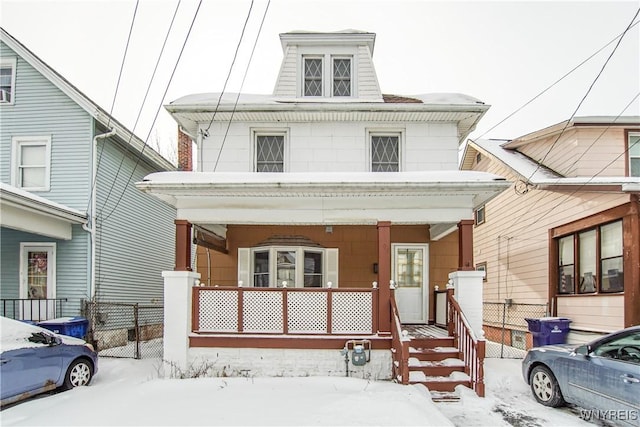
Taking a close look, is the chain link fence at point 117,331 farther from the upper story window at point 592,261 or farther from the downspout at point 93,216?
the upper story window at point 592,261

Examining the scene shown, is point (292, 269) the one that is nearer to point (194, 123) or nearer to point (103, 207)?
point (194, 123)

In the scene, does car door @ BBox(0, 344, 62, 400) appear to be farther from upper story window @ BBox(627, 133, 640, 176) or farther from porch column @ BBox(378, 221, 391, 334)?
upper story window @ BBox(627, 133, 640, 176)

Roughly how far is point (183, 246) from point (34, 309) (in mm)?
5449

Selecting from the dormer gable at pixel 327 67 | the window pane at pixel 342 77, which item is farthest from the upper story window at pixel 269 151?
Answer: the window pane at pixel 342 77

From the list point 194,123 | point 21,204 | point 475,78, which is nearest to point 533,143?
point 475,78

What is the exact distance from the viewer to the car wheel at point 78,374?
7.42 meters

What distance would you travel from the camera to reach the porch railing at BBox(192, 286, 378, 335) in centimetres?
853

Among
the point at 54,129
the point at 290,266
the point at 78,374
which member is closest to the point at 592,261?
the point at 290,266

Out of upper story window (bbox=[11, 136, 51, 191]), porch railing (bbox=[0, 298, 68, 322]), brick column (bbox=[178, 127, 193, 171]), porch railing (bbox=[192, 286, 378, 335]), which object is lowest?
porch railing (bbox=[0, 298, 68, 322])

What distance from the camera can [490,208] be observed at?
1562 centimetres

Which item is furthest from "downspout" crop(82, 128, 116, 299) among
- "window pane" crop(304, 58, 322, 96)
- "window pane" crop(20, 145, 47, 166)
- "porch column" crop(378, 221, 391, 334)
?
"porch column" crop(378, 221, 391, 334)

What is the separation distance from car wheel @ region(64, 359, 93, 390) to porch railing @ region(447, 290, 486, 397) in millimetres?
6688

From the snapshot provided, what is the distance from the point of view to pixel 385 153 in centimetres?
1117

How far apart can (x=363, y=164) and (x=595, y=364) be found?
21.4ft
